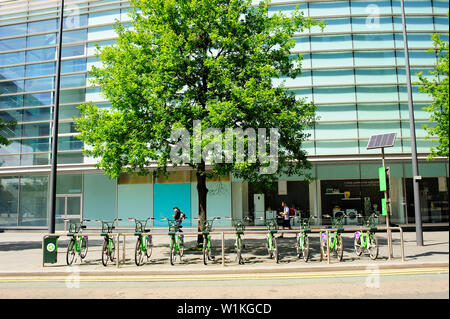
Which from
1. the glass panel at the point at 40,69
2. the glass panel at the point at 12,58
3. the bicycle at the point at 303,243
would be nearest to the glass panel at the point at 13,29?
the glass panel at the point at 12,58

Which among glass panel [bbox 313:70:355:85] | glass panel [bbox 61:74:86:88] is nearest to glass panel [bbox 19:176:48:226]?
glass panel [bbox 61:74:86:88]

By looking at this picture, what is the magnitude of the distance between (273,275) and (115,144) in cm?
709

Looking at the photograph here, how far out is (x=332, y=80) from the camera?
22.6 meters

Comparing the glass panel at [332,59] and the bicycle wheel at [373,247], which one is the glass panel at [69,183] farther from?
the bicycle wheel at [373,247]

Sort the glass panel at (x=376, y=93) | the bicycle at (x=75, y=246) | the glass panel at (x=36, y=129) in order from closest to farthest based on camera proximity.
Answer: the bicycle at (x=75, y=246), the glass panel at (x=376, y=93), the glass panel at (x=36, y=129)

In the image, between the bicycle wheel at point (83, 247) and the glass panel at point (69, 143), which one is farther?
the glass panel at point (69, 143)

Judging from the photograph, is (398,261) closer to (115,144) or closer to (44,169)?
(115,144)

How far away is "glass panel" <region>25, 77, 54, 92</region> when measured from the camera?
26.2m

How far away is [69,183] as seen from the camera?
84.8 ft

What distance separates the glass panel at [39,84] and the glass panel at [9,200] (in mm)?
5488

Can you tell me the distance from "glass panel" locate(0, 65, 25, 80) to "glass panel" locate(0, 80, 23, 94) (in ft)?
1.48

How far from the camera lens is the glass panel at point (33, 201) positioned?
25969mm
